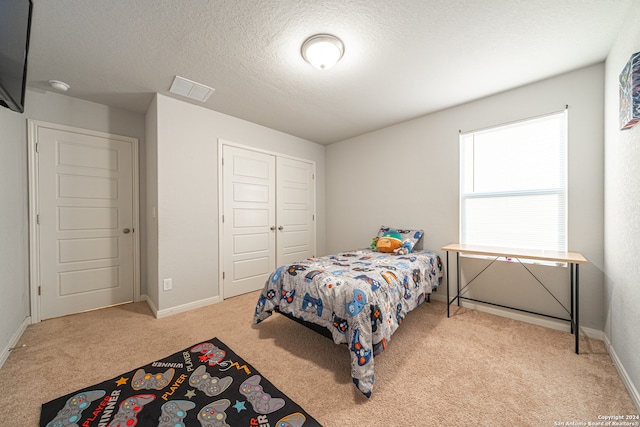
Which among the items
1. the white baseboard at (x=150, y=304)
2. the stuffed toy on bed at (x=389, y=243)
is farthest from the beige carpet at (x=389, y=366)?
the stuffed toy on bed at (x=389, y=243)

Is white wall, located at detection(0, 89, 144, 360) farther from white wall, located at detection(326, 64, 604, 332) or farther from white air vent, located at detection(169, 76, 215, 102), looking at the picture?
white wall, located at detection(326, 64, 604, 332)

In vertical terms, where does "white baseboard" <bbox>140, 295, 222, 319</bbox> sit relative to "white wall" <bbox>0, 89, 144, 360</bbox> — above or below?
below

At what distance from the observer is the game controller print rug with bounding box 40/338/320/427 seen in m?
1.33

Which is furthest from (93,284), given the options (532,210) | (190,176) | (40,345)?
(532,210)

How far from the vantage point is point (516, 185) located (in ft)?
8.60

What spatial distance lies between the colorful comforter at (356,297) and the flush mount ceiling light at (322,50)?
175 cm

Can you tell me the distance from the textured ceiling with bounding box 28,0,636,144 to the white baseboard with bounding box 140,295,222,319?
2.39m

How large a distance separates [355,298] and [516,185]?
2.30 m

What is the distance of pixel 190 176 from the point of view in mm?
2893

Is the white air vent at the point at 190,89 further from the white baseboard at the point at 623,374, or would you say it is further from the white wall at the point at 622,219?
the white baseboard at the point at 623,374

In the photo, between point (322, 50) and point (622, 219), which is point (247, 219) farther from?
point (622, 219)

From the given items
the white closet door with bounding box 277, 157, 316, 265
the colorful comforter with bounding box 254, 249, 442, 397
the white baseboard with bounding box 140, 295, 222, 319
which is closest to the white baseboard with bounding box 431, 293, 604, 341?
the colorful comforter with bounding box 254, 249, 442, 397

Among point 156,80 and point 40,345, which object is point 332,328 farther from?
point 156,80

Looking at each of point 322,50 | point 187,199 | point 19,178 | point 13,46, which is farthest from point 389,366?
point 19,178
